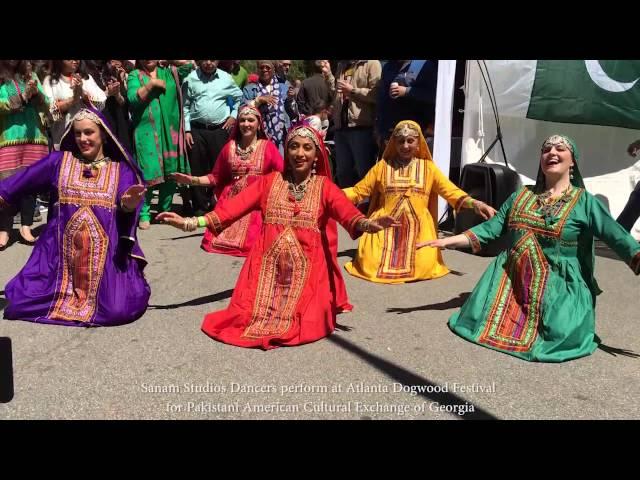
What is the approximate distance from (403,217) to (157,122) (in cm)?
328

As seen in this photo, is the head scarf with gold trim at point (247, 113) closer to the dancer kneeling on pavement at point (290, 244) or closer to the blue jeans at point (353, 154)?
the blue jeans at point (353, 154)

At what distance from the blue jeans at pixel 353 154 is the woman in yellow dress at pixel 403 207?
2.19 metres

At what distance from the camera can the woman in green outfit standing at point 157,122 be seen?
6781 mm

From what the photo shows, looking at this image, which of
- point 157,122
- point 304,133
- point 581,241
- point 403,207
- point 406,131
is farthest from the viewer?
point 157,122

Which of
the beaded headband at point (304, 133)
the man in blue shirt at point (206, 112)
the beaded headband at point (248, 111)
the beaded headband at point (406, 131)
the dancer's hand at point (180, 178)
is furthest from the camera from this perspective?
the man in blue shirt at point (206, 112)

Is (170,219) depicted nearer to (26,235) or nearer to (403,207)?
(403,207)

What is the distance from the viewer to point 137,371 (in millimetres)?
3338

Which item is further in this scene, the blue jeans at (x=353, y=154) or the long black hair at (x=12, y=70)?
the blue jeans at (x=353, y=154)

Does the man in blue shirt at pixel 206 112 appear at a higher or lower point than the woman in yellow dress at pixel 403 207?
higher

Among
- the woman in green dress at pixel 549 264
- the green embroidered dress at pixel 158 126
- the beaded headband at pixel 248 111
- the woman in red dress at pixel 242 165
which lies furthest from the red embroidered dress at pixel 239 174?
the woman in green dress at pixel 549 264

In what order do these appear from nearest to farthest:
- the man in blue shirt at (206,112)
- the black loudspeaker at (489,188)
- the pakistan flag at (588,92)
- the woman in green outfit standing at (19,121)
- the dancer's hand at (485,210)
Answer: the dancer's hand at (485,210)
the woman in green outfit standing at (19,121)
the black loudspeaker at (489,188)
the pakistan flag at (588,92)
the man in blue shirt at (206,112)

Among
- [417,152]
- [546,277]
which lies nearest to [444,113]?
[417,152]

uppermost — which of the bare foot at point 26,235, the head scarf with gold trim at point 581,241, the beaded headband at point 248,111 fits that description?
the beaded headband at point 248,111

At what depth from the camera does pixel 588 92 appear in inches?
253
